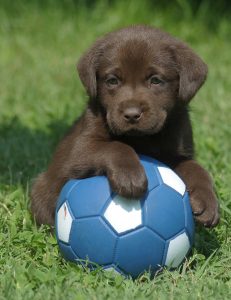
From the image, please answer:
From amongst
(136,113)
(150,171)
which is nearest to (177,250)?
(150,171)

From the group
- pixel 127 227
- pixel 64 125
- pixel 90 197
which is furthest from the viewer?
pixel 64 125

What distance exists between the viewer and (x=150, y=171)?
431cm

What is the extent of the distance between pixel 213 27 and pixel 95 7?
195 centimetres

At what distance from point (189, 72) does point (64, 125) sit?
9.43 ft

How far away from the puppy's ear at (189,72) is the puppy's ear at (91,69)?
0.52 meters

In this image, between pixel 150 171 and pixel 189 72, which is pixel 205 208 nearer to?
pixel 150 171

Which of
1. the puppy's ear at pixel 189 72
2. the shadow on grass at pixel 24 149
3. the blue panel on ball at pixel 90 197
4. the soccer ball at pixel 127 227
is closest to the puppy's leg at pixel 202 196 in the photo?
the soccer ball at pixel 127 227

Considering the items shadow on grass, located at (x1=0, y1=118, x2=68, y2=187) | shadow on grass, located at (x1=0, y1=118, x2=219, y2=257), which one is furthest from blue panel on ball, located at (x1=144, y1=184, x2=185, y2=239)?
shadow on grass, located at (x1=0, y1=118, x2=68, y2=187)

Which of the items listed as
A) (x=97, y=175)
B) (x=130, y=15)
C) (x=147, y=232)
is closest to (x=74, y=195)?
(x=97, y=175)

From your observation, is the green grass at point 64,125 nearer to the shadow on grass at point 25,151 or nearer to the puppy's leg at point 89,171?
the shadow on grass at point 25,151

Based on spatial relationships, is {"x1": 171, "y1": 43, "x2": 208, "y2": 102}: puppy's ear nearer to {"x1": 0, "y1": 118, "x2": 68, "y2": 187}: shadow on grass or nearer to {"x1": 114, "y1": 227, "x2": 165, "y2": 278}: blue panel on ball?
{"x1": 114, "y1": 227, "x2": 165, "y2": 278}: blue panel on ball

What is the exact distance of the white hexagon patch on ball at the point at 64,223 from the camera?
4.24 meters

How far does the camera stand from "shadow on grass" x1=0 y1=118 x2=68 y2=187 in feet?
19.8

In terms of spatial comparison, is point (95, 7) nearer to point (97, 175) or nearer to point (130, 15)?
point (130, 15)
